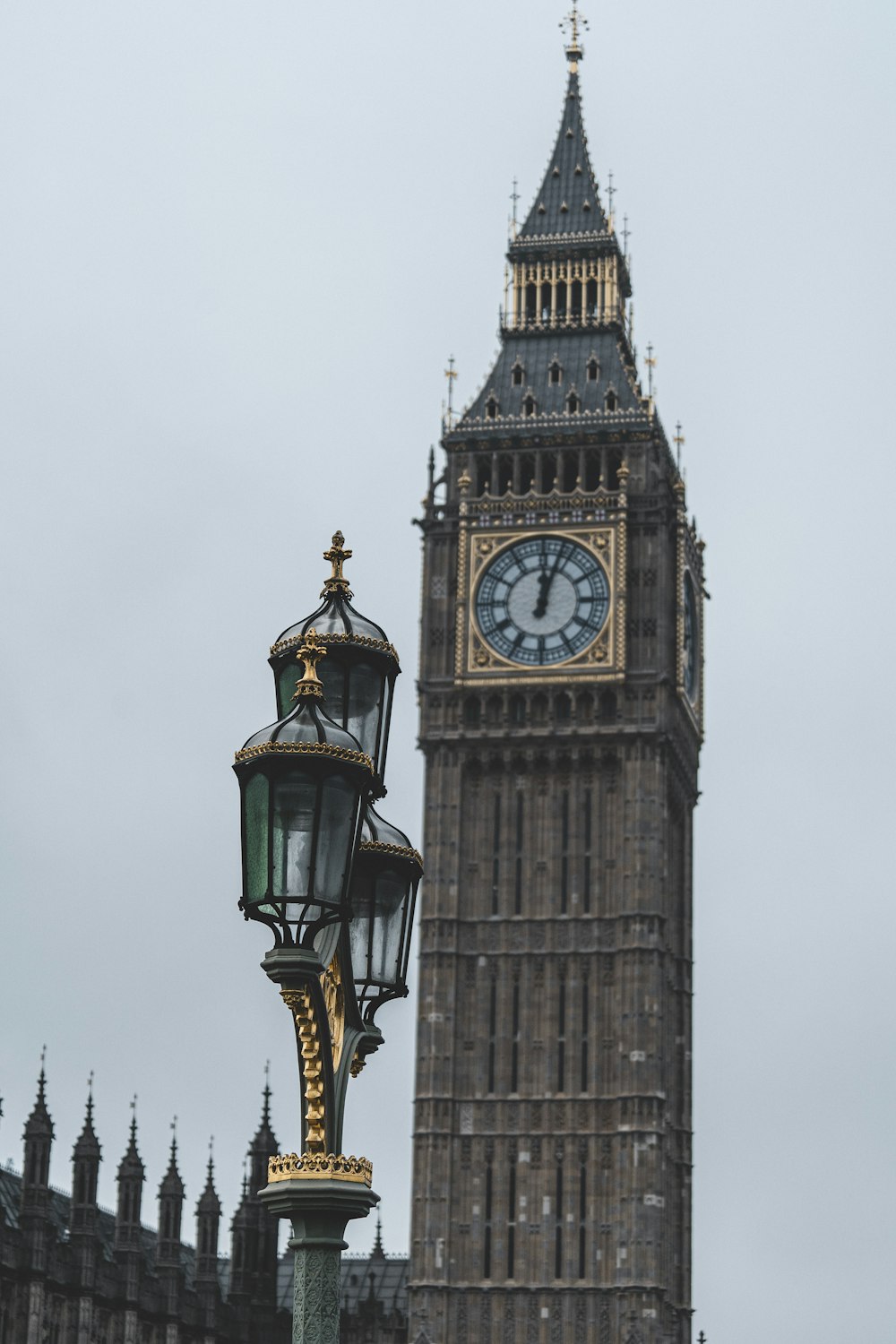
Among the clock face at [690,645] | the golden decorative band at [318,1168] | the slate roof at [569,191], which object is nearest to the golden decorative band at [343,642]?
the golden decorative band at [318,1168]

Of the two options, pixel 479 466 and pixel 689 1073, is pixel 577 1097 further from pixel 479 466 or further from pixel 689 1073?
pixel 479 466

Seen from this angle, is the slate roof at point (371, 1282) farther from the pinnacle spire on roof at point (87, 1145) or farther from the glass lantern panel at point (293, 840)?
the glass lantern panel at point (293, 840)

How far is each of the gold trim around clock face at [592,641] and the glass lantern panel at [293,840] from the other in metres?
→ 65.0

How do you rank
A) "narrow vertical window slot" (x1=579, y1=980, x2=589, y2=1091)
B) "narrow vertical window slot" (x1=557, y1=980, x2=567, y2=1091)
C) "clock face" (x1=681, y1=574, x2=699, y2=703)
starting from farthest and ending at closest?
"clock face" (x1=681, y1=574, x2=699, y2=703)
"narrow vertical window slot" (x1=557, y1=980, x2=567, y2=1091)
"narrow vertical window slot" (x1=579, y1=980, x2=589, y2=1091)

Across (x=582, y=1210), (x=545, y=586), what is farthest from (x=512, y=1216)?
(x=545, y=586)

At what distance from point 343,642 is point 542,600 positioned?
64.2 metres

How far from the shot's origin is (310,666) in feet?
41.8

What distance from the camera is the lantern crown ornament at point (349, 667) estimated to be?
1361cm

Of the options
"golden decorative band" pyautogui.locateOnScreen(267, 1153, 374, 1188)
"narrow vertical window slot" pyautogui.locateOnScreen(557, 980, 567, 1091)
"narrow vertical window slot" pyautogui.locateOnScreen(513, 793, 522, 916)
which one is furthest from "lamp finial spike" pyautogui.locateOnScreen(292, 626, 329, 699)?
"narrow vertical window slot" pyautogui.locateOnScreen(513, 793, 522, 916)

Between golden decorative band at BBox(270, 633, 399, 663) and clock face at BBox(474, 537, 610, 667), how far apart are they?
208ft

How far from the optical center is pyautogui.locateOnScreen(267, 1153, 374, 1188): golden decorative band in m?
11.8

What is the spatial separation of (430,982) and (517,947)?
9.08 feet

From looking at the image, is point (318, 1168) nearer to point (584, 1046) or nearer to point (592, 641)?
point (584, 1046)

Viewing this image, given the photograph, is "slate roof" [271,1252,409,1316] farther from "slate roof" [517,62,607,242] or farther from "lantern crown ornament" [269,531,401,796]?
"lantern crown ornament" [269,531,401,796]
